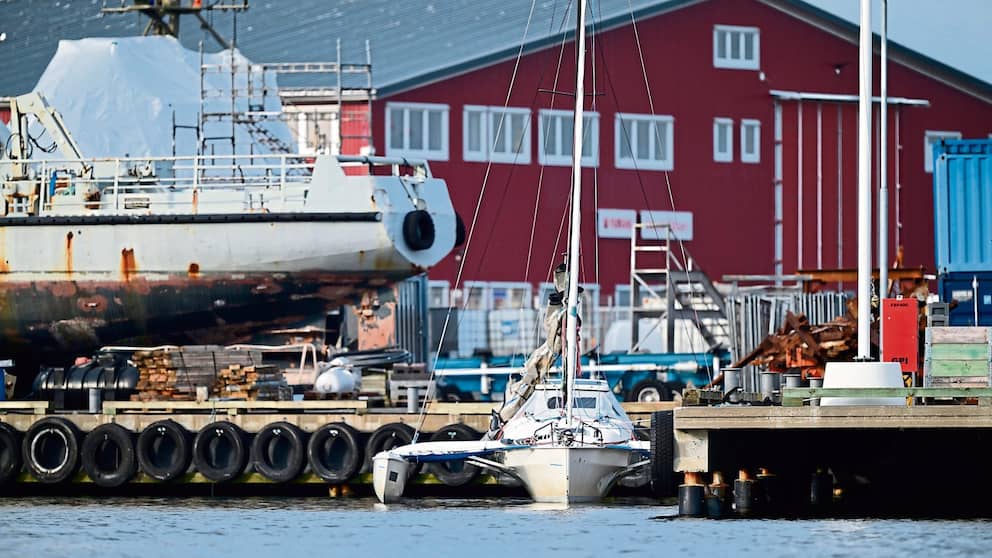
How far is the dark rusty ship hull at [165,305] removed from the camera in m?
33.3

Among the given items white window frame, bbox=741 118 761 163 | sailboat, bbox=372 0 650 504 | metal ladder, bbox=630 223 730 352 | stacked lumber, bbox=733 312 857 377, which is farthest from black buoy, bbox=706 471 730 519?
white window frame, bbox=741 118 761 163

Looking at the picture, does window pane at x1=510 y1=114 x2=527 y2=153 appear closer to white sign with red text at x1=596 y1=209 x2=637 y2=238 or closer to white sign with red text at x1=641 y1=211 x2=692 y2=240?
white sign with red text at x1=596 y1=209 x2=637 y2=238

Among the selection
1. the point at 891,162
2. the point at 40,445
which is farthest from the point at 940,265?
the point at 891,162

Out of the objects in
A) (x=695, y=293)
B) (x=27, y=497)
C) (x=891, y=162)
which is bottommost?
(x=27, y=497)

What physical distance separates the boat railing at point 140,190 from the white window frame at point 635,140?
14369 millimetres

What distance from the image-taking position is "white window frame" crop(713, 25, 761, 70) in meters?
49.4

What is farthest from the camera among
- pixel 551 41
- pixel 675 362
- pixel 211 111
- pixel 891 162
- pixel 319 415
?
pixel 891 162

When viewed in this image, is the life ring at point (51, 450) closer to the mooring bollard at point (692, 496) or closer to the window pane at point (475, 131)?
the mooring bollard at point (692, 496)

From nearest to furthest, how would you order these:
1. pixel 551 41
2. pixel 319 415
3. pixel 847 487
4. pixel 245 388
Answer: pixel 847 487, pixel 319 415, pixel 245 388, pixel 551 41

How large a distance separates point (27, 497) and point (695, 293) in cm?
1696

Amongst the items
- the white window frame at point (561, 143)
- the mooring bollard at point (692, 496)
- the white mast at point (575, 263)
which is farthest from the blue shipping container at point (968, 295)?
the white window frame at point (561, 143)

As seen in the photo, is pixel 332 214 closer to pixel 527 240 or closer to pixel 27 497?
pixel 27 497

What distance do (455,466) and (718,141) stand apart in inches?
902

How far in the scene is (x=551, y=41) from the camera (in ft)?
154
